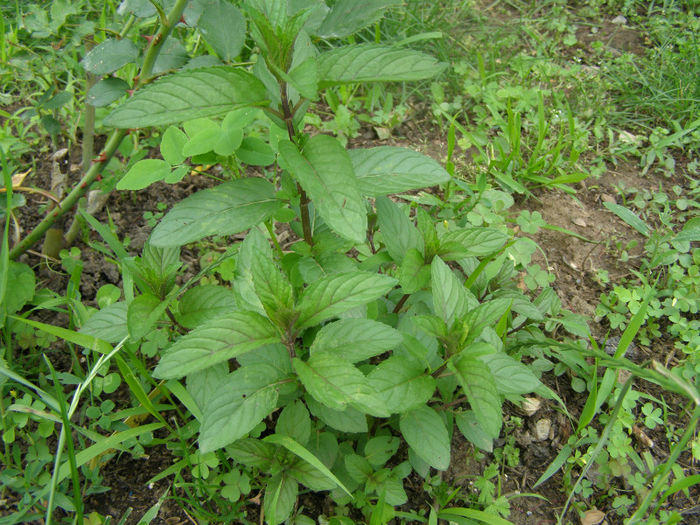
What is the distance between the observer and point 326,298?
1.52 m

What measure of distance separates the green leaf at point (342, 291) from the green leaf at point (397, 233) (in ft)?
1.37

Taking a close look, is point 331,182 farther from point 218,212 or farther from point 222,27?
point 222,27

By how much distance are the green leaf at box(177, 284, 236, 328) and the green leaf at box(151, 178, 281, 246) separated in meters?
0.38

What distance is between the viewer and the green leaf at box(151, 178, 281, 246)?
158cm

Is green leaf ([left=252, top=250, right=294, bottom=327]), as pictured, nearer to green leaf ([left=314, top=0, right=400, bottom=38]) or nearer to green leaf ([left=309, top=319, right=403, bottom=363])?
green leaf ([left=309, top=319, right=403, bottom=363])

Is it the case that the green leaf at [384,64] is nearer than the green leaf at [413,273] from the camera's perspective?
Yes

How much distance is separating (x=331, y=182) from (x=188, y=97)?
0.41 m

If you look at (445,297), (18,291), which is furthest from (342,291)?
(18,291)

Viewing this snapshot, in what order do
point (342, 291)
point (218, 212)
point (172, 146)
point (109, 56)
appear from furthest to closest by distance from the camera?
point (172, 146) < point (109, 56) < point (218, 212) < point (342, 291)

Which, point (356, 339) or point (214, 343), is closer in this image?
point (214, 343)

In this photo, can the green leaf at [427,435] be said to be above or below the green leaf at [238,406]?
below

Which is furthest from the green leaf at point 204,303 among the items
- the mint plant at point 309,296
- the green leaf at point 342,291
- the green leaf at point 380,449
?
the green leaf at point 380,449

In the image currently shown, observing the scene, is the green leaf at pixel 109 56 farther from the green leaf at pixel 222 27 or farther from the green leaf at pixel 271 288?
the green leaf at pixel 271 288

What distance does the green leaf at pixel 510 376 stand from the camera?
67.5 inches
